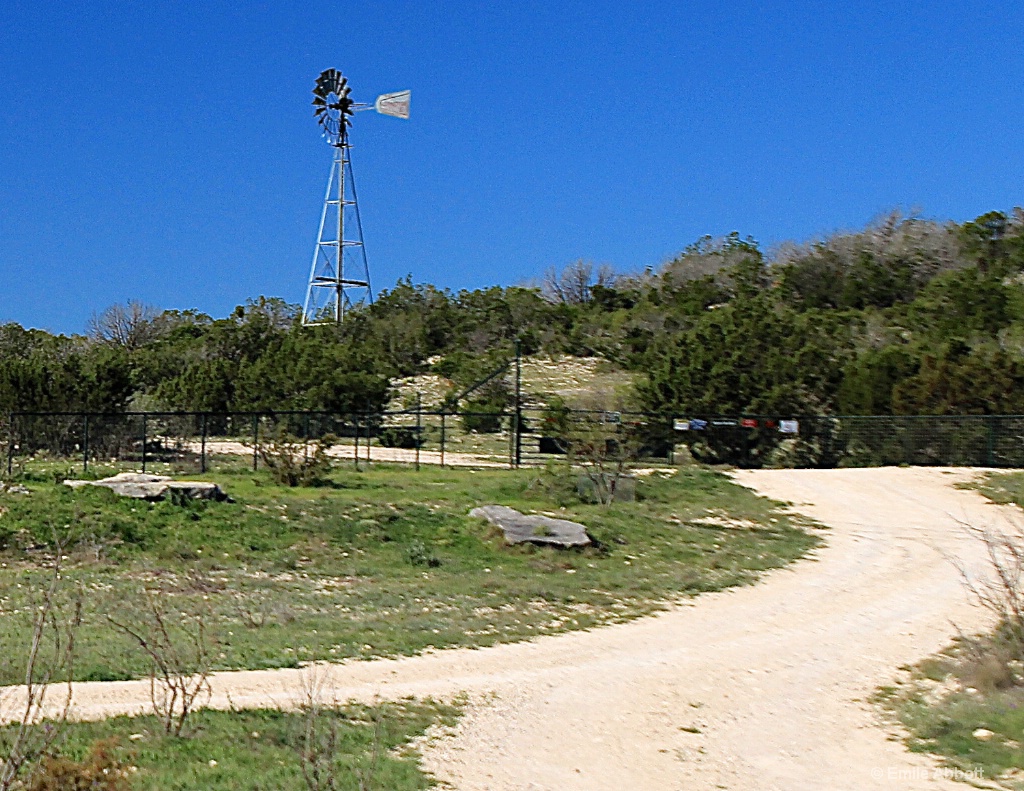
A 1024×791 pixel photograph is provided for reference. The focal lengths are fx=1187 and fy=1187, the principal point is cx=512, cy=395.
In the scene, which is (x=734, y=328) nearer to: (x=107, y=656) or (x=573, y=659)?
(x=573, y=659)

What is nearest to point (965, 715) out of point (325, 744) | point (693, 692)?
point (693, 692)

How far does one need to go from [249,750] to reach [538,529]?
47.8 ft

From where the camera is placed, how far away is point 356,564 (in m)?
21.6

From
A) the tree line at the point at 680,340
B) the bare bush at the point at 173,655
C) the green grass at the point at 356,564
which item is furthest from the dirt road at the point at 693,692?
the tree line at the point at 680,340

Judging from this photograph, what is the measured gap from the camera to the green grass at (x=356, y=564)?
47.5ft

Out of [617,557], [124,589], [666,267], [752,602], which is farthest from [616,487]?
[666,267]

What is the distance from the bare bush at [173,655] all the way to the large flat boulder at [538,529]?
7641 mm

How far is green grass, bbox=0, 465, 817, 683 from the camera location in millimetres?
14492

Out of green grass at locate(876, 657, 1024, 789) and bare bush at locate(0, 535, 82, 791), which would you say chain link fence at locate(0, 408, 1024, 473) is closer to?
green grass at locate(876, 657, 1024, 789)

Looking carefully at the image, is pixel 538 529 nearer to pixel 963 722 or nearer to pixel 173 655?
pixel 963 722

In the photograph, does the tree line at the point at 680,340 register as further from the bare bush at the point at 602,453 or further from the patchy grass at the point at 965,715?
the patchy grass at the point at 965,715

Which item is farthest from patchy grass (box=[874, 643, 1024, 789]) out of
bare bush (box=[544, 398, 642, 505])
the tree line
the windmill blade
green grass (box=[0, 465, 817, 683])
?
the windmill blade

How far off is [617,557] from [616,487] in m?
7.72

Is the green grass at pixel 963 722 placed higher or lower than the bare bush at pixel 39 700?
lower
